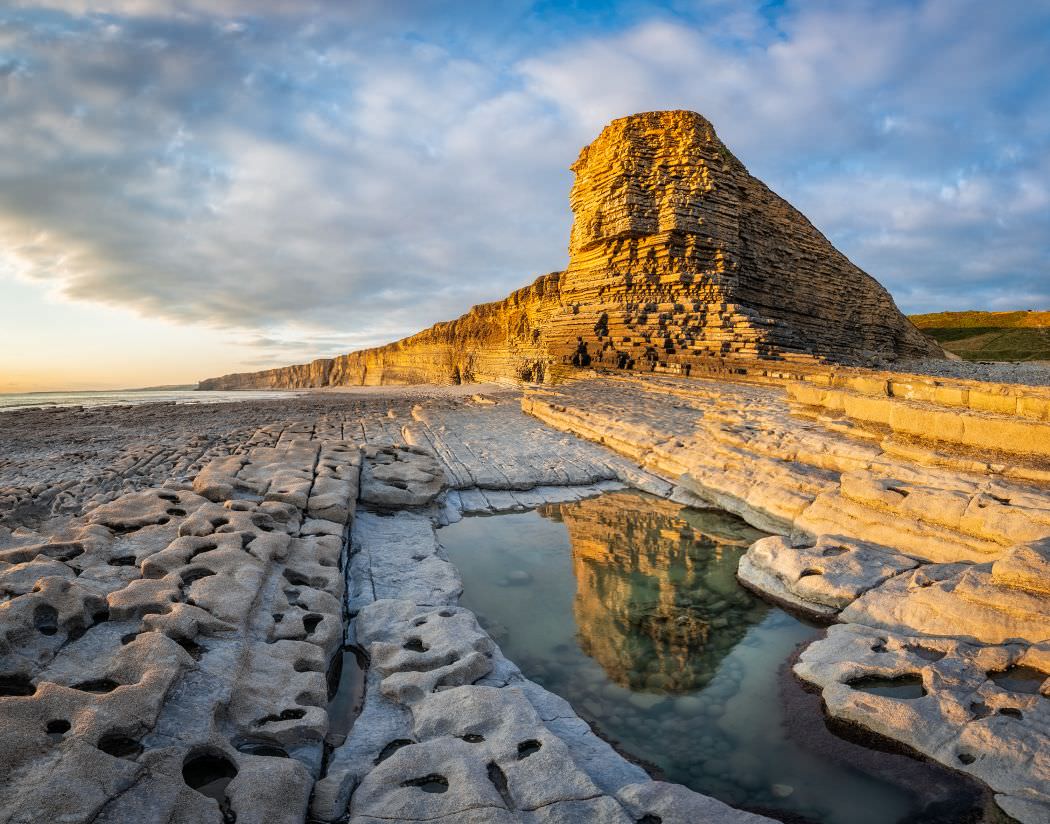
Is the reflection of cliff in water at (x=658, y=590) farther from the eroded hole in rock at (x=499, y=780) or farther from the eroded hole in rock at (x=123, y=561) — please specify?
the eroded hole in rock at (x=123, y=561)

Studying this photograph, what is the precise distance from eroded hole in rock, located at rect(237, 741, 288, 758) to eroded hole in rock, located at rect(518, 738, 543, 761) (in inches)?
41.2

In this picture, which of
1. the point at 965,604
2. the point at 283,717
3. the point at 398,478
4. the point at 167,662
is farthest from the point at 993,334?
the point at 167,662

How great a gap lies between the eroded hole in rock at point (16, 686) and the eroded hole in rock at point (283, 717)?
945 mm

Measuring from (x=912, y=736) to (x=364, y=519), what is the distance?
196 inches

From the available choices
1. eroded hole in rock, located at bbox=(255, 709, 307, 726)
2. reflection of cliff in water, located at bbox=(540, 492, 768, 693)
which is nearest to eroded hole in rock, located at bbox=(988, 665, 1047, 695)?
reflection of cliff in water, located at bbox=(540, 492, 768, 693)

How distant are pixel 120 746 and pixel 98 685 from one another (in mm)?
491

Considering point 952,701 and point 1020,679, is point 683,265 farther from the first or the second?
point 952,701

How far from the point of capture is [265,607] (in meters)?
3.62

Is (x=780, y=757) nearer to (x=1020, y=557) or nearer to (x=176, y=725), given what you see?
(x=1020, y=557)

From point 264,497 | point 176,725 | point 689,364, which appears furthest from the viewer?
point 689,364

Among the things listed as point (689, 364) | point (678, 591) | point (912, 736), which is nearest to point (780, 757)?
point (912, 736)

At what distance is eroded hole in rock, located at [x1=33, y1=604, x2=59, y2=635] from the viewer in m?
2.87

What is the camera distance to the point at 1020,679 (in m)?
3.02

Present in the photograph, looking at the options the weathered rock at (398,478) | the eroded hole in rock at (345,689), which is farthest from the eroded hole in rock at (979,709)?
the weathered rock at (398,478)
